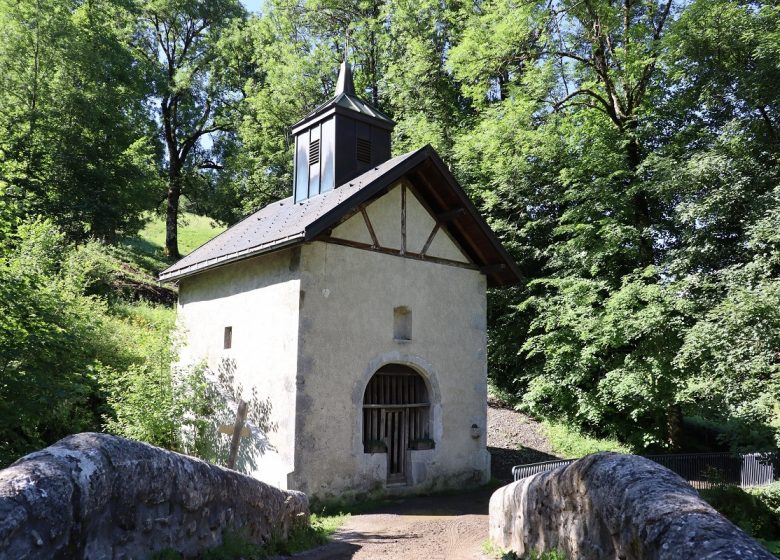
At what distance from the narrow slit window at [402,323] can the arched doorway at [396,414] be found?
0.69 metres

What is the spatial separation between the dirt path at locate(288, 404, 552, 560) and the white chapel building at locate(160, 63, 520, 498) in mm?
863

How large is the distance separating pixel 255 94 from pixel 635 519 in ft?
104

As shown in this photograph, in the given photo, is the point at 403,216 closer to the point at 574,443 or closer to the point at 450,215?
the point at 450,215

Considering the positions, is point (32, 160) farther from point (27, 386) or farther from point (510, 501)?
point (510, 501)

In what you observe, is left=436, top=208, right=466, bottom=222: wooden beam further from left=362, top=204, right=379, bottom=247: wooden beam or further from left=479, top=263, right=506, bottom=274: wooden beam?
left=362, top=204, right=379, bottom=247: wooden beam

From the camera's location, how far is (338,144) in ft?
46.3

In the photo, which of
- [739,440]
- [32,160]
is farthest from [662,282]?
[32,160]

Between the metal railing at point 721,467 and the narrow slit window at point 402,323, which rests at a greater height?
the narrow slit window at point 402,323

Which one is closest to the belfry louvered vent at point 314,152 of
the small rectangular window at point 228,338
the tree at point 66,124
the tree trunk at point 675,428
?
the small rectangular window at point 228,338

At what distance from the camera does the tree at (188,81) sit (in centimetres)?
3266

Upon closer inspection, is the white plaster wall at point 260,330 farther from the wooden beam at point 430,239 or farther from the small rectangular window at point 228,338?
the wooden beam at point 430,239

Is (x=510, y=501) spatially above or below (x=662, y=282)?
below

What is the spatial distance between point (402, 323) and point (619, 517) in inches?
353

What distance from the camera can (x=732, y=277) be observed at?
41.9ft
